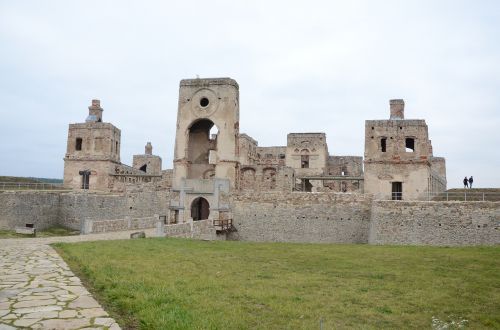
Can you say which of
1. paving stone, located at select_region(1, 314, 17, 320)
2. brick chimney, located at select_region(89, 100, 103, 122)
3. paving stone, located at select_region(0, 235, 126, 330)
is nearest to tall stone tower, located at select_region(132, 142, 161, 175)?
brick chimney, located at select_region(89, 100, 103, 122)

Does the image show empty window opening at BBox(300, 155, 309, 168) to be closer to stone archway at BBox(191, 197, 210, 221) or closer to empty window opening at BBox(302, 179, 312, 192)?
empty window opening at BBox(302, 179, 312, 192)

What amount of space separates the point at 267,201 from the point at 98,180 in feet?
64.1

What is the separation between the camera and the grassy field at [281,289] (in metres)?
6.66

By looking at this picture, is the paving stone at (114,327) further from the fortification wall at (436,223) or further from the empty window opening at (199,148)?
the empty window opening at (199,148)

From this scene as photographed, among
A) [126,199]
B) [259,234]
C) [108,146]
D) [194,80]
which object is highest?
[194,80]

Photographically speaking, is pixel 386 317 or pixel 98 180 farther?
pixel 98 180

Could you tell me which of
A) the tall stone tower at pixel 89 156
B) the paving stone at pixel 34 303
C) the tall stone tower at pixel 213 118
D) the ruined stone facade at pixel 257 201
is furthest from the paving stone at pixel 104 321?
the tall stone tower at pixel 89 156

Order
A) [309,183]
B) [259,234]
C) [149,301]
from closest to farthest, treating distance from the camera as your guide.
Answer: [149,301]
[259,234]
[309,183]

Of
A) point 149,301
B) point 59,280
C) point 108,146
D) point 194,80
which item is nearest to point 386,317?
point 149,301

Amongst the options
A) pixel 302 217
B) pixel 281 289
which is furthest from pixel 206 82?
pixel 281 289

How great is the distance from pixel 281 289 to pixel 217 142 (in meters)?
23.1

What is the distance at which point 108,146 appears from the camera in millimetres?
40688

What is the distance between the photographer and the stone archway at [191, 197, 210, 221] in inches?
1265

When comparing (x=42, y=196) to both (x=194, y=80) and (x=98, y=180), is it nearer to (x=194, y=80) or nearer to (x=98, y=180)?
(x=98, y=180)
